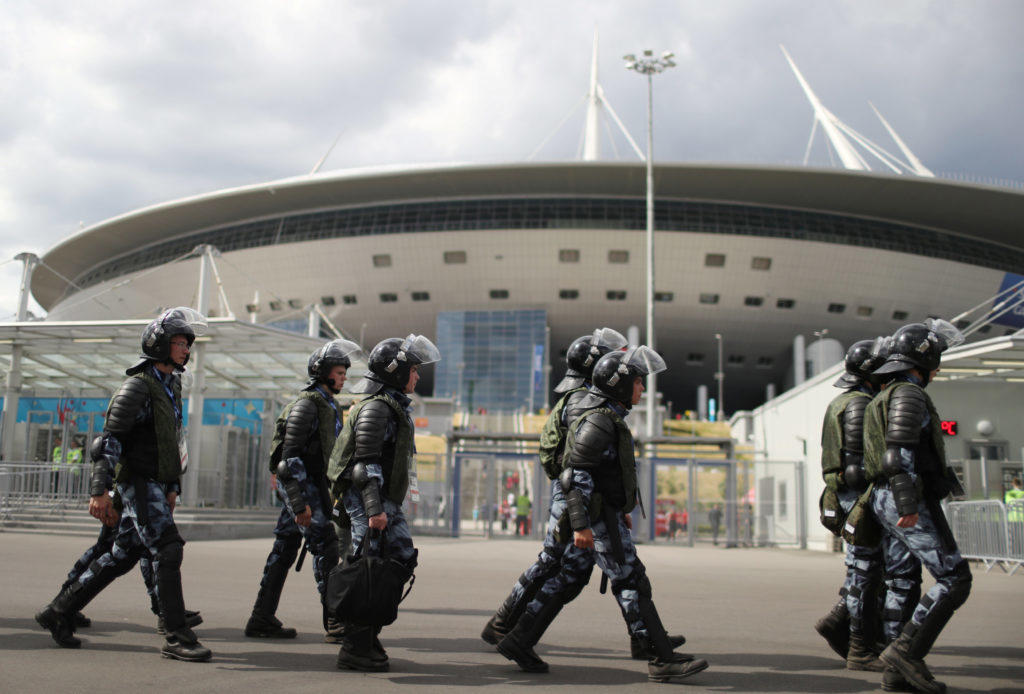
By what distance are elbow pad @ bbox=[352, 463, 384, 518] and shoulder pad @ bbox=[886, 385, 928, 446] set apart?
2767mm

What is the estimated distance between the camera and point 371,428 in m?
5.09

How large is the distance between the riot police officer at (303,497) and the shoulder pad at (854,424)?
11.0 ft

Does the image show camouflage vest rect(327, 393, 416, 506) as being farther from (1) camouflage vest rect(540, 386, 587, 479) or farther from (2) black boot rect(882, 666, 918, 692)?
(2) black boot rect(882, 666, 918, 692)

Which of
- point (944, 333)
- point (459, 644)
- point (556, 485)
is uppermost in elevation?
point (944, 333)

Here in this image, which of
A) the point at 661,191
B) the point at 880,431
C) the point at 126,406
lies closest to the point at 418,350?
the point at 126,406

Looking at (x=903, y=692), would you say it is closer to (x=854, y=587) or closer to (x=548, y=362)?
(x=854, y=587)

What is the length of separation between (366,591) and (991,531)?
43.9ft

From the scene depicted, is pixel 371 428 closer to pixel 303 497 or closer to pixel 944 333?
pixel 303 497

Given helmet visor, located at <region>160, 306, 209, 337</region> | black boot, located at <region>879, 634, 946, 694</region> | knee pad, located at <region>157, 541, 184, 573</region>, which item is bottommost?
black boot, located at <region>879, 634, 946, 694</region>

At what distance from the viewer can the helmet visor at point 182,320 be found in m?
5.47

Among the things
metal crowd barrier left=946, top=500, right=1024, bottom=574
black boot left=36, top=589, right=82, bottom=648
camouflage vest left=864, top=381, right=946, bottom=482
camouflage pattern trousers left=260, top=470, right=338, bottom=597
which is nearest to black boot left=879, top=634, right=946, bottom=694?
camouflage vest left=864, top=381, right=946, bottom=482

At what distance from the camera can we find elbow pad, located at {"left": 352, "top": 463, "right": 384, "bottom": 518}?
4.91 metres

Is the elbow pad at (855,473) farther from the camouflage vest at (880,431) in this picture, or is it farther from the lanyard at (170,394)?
the lanyard at (170,394)

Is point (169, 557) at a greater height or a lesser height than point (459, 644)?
greater
